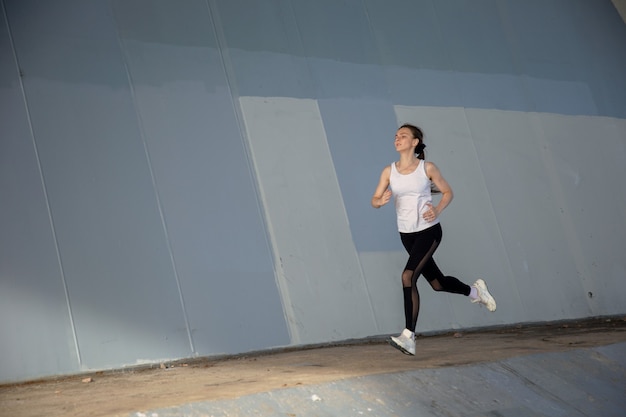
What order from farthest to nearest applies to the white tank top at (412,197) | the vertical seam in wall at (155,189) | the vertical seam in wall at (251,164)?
1. the vertical seam in wall at (251,164)
2. the vertical seam in wall at (155,189)
3. the white tank top at (412,197)

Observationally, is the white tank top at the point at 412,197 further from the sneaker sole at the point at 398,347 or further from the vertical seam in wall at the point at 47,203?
the vertical seam in wall at the point at 47,203

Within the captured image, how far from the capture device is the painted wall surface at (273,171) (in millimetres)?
7184

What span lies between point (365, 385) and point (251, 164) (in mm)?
3358

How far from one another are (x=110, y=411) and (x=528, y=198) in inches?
279

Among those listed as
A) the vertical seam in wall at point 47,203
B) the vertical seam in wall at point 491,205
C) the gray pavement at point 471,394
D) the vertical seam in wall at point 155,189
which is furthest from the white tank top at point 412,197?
the vertical seam in wall at point 491,205

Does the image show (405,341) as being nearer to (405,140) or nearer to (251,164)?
(405,140)

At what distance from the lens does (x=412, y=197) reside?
7031 millimetres

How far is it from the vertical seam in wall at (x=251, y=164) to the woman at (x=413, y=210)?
1.48 m

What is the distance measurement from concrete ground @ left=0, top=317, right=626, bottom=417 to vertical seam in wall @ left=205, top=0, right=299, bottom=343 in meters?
0.47

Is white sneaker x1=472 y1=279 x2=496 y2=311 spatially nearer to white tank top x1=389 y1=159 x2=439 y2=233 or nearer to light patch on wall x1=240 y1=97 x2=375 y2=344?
white tank top x1=389 y1=159 x2=439 y2=233

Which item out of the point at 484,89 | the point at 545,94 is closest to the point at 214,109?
the point at 484,89

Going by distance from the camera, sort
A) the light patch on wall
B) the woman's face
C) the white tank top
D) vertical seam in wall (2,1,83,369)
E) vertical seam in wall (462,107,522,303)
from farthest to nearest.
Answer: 1. vertical seam in wall (462,107,522,303)
2. the light patch on wall
3. the woman's face
4. the white tank top
5. vertical seam in wall (2,1,83,369)

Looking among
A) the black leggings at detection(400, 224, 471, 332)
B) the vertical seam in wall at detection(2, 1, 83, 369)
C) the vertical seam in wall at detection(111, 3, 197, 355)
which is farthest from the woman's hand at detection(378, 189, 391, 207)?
the vertical seam in wall at detection(2, 1, 83, 369)

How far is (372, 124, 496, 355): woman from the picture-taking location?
6.85 metres
